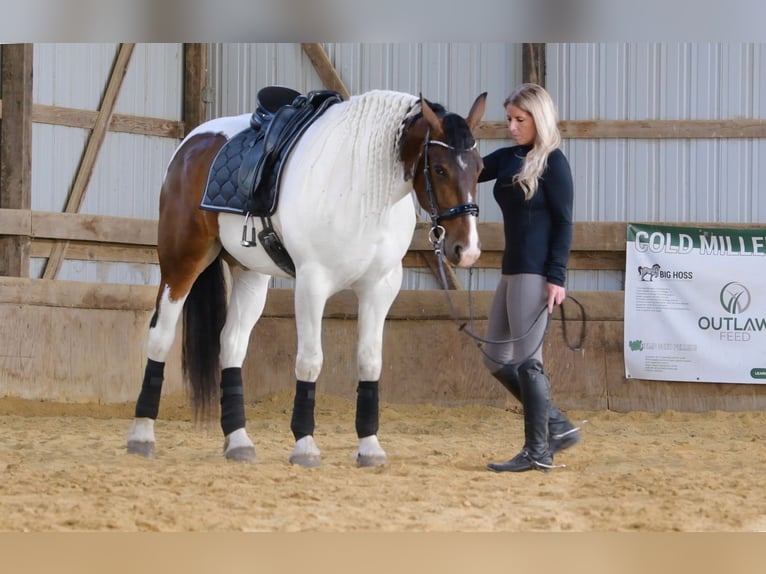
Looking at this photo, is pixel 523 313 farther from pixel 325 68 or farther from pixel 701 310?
pixel 325 68

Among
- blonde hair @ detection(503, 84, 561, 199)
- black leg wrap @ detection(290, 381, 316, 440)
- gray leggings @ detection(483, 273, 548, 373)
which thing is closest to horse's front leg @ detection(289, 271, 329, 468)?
black leg wrap @ detection(290, 381, 316, 440)

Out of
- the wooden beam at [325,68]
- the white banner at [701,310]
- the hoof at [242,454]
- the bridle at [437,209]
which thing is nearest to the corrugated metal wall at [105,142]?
the wooden beam at [325,68]

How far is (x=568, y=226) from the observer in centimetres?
383

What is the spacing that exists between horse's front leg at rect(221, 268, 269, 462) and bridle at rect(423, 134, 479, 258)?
49.5 inches

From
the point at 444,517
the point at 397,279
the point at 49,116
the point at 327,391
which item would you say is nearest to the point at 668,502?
the point at 444,517

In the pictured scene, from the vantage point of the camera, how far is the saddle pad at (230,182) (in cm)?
423

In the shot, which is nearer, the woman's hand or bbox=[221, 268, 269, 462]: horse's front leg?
the woman's hand

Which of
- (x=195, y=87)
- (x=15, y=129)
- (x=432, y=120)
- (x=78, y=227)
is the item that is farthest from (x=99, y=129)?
(x=432, y=120)

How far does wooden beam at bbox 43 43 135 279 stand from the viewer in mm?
7547

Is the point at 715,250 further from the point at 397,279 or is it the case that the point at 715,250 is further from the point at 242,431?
the point at 242,431

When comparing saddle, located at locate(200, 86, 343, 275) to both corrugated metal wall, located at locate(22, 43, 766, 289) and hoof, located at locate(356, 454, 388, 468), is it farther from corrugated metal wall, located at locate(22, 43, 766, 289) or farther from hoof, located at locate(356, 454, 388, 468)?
corrugated metal wall, located at locate(22, 43, 766, 289)

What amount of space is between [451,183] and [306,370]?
1.03 meters

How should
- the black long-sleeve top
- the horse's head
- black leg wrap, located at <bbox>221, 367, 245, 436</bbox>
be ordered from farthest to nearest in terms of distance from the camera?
black leg wrap, located at <bbox>221, 367, 245, 436</bbox>
the black long-sleeve top
the horse's head

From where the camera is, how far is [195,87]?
7.96 metres
